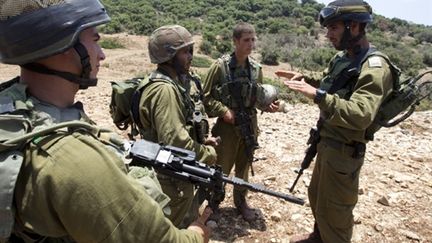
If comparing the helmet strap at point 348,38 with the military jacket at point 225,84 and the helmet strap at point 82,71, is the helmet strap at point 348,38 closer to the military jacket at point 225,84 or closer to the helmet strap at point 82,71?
the military jacket at point 225,84

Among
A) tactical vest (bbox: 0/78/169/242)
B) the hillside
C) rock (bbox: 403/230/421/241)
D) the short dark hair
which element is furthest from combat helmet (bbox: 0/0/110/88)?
the hillside

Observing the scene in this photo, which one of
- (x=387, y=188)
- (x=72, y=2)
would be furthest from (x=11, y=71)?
(x=72, y=2)

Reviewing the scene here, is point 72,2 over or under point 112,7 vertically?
over

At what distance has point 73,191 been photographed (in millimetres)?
1176

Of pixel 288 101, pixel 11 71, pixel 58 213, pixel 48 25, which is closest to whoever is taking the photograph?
pixel 58 213

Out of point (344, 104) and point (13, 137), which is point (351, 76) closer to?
point (344, 104)

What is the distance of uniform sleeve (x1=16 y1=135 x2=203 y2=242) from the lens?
46.2 inches

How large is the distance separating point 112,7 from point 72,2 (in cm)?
3340

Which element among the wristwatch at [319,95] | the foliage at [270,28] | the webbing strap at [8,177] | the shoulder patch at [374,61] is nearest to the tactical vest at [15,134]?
the webbing strap at [8,177]

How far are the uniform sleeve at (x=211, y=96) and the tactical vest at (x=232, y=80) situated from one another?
0.11 ft

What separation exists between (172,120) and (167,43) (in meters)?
0.65

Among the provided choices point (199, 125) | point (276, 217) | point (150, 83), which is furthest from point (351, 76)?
point (276, 217)

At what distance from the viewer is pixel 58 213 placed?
3.95 feet

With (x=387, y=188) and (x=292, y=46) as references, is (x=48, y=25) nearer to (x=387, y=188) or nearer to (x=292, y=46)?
(x=387, y=188)
